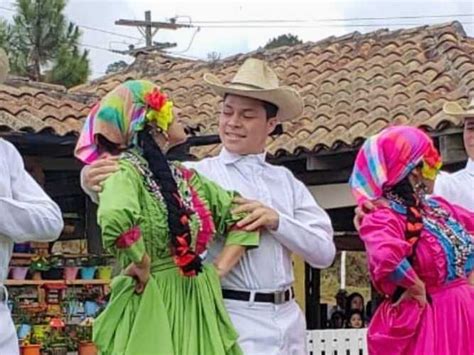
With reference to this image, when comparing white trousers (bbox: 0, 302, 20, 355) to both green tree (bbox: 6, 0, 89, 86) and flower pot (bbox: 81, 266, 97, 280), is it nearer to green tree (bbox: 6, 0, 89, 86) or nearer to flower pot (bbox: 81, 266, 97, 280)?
flower pot (bbox: 81, 266, 97, 280)

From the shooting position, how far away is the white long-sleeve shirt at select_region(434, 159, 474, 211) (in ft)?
16.4

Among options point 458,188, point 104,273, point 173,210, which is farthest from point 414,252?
point 104,273

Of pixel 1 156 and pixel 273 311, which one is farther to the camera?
pixel 273 311

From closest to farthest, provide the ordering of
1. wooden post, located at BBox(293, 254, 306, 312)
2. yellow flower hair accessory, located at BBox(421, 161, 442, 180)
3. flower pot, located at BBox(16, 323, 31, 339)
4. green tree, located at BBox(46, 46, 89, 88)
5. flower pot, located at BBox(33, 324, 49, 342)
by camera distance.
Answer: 1. yellow flower hair accessory, located at BBox(421, 161, 442, 180)
2. flower pot, located at BBox(16, 323, 31, 339)
3. flower pot, located at BBox(33, 324, 49, 342)
4. wooden post, located at BBox(293, 254, 306, 312)
5. green tree, located at BBox(46, 46, 89, 88)

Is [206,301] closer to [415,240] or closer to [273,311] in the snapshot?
[273,311]

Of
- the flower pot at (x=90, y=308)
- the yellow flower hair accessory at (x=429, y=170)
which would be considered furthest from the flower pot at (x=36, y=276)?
the yellow flower hair accessory at (x=429, y=170)

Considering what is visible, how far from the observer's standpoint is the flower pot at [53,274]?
9031 millimetres

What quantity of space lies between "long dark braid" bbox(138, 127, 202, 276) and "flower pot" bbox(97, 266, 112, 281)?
18.7 ft

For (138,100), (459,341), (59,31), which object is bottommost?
(459,341)

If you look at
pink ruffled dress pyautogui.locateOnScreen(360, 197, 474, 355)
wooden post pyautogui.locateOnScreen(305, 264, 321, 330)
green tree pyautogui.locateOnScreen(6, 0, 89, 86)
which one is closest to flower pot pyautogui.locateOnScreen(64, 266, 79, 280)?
wooden post pyautogui.locateOnScreen(305, 264, 321, 330)

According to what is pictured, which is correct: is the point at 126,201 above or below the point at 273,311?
above

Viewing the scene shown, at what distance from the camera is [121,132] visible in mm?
3684

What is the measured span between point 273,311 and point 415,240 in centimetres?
67

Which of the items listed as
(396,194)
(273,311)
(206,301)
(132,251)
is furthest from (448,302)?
(132,251)
